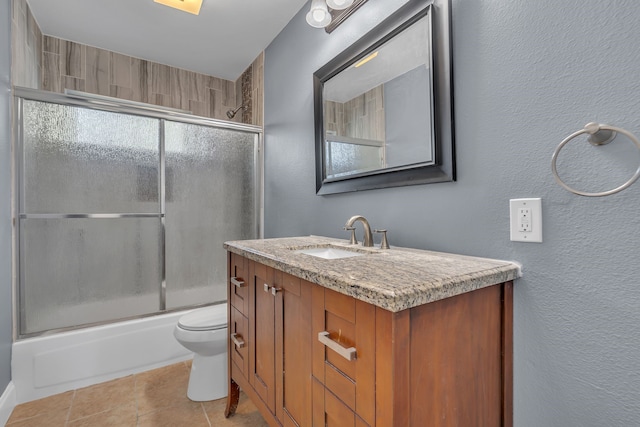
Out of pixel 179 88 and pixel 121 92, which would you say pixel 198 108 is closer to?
pixel 179 88

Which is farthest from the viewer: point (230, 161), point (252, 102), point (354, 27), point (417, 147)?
point (252, 102)

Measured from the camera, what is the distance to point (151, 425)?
146 centimetres

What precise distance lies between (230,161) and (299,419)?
77.4 inches

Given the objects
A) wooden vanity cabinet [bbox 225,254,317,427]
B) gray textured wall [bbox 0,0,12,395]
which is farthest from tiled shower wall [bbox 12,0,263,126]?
wooden vanity cabinet [bbox 225,254,317,427]

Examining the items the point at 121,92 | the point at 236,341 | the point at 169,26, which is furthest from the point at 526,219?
the point at 121,92

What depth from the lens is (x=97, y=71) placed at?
8.29 ft

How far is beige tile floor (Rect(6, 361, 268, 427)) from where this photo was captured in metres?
1.48

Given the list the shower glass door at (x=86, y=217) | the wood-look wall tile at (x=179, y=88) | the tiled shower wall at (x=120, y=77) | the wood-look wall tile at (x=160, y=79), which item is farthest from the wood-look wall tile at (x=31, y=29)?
the wood-look wall tile at (x=179, y=88)

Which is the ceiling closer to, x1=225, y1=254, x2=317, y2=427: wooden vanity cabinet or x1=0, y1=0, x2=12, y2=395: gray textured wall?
x1=0, y1=0, x2=12, y2=395: gray textured wall

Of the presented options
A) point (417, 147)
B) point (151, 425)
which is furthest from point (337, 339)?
point (151, 425)

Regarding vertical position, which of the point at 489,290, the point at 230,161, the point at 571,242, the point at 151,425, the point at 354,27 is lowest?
the point at 151,425

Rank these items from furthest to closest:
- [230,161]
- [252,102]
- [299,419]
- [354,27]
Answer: [252,102] < [230,161] < [354,27] < [299,419]

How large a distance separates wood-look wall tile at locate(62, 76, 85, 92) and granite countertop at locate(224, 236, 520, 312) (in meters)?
2.46

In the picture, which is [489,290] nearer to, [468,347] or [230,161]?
[468,347]
